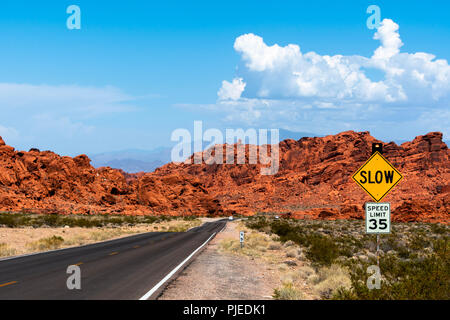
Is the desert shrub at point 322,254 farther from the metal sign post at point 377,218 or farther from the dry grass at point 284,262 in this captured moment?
the metal sign post at point 377,218

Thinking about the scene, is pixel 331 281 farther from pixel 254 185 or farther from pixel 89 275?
pixel 254 185

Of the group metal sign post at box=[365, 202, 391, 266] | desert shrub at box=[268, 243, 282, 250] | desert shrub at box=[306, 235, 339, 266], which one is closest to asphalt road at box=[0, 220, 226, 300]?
desert shrub at box=[306, 235, 339, 266]

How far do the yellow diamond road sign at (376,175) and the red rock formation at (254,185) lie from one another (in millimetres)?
63834

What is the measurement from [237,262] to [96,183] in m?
79.6

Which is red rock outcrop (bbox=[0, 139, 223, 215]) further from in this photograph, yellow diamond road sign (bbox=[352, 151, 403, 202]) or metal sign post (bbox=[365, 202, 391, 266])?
metal sign post (bbox=[365, 202, 391, 266])

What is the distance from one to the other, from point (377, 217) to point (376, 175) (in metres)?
1.28

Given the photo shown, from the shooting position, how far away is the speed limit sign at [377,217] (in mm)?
11102

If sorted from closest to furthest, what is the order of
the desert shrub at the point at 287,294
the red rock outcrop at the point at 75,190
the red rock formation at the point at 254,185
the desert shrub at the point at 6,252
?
the desert shrub at the point at 287,294 < the desert shrub at the point at 6,252 < the red rock outcrop at the point at 75,190 < the red rock formation at the point at 254,185

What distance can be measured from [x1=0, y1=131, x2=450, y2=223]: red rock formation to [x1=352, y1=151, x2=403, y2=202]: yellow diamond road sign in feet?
209

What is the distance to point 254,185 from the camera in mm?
159375

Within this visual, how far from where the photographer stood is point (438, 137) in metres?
126

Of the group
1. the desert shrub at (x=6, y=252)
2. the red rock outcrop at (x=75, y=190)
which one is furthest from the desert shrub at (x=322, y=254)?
the red rock outcrop at (x=75, y=190)

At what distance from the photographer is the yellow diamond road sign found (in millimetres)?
11617
